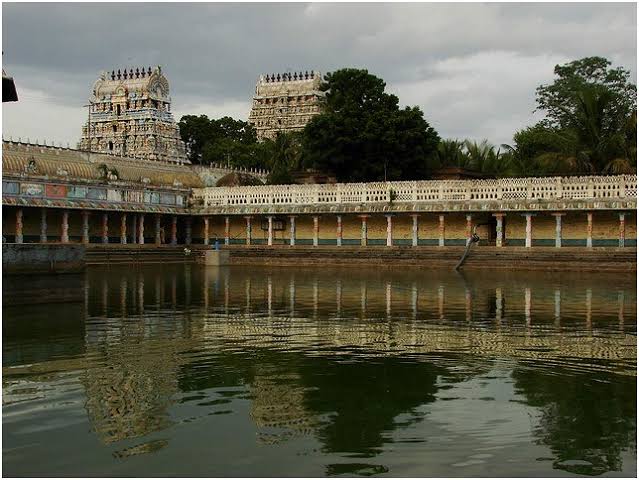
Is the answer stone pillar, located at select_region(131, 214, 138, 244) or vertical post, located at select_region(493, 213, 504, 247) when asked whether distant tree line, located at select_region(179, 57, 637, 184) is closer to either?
vertical post, located at select_region(493, 213, 504, 247)

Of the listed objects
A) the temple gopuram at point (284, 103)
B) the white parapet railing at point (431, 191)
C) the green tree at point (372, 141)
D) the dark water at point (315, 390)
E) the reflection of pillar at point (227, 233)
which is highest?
the temple gopuram at point (284, 103)

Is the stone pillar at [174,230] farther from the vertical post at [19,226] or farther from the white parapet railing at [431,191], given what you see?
the vertical post at [19,226]

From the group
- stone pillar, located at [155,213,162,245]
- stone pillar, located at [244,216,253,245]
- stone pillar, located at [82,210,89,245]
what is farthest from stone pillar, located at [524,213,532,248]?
stone pillar, located at [82,210,89,245]

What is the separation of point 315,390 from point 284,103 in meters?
76.9

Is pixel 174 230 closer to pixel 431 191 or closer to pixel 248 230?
pixel 248 230

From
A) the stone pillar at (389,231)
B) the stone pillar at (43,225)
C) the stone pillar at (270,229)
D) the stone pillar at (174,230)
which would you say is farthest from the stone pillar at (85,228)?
the stone pillar at (389,231)

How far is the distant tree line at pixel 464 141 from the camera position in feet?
146

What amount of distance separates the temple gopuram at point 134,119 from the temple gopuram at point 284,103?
12006 mm

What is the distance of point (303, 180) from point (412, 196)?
1316 centimetres

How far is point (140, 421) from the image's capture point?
8109 millimetres

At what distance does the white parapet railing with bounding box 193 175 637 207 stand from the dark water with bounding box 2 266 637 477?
20742 millimetres

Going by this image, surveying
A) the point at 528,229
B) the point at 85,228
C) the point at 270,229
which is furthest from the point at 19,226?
the point at 528,229

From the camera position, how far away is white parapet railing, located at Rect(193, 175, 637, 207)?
37.5 metres

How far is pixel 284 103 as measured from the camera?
8475 cm
